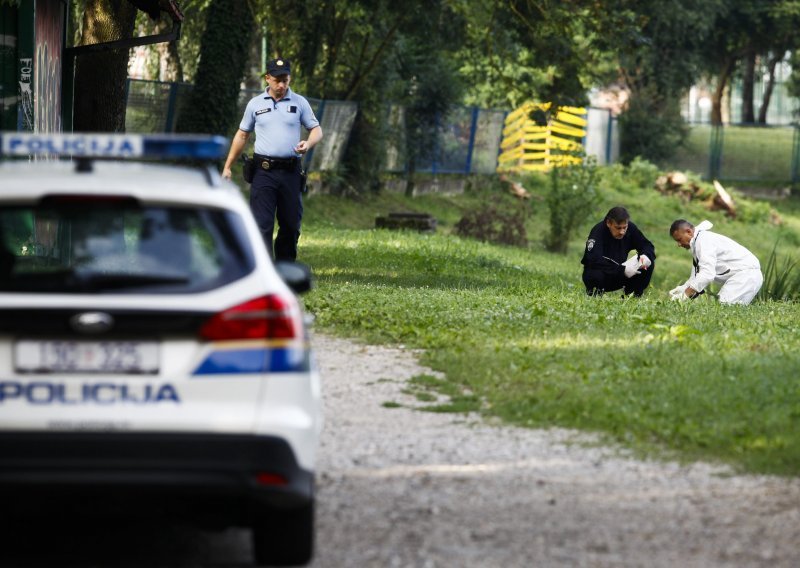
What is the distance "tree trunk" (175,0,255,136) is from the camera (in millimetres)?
26150

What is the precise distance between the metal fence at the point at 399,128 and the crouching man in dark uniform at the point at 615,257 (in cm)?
1305

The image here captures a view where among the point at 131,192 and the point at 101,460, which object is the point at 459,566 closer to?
the point at 101,460

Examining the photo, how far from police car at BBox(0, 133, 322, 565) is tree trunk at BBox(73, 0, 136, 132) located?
1114cm

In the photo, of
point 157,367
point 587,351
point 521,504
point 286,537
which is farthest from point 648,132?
point 157,367

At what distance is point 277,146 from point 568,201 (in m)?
15.4

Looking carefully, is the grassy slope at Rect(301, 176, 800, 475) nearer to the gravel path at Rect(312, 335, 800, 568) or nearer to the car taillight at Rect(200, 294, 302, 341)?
the gravel path at Rect(312, 335, 800, 568)

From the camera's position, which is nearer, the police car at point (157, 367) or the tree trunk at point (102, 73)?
the police car at point (157, 367)

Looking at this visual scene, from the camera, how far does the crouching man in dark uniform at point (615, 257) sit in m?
15.3

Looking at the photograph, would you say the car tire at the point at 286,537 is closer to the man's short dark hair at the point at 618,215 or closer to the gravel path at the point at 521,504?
the gravel path at the point at 521,504

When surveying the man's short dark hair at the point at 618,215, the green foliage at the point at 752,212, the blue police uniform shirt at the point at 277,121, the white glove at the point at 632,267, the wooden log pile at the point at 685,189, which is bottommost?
the green foliage at the point at 752,212

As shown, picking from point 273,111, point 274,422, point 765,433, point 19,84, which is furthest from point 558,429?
point 19,84

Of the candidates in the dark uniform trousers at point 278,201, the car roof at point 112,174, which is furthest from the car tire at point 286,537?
the dark uniform trousers at point 278,201

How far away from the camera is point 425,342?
11023mm

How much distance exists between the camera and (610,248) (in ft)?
50.8
